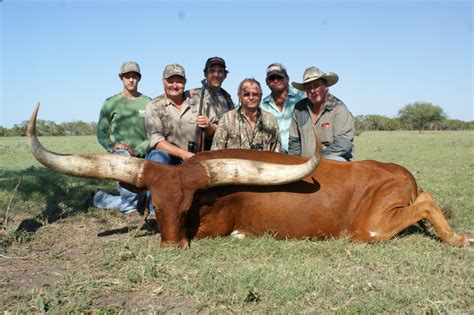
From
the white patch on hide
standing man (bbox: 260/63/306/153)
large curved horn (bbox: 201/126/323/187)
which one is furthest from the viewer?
standing man (bbox: 260/63/306/153)

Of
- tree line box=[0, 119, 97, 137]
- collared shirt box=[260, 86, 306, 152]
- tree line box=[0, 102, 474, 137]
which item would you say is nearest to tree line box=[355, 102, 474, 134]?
tree line box=[0, 102, 474, 137]

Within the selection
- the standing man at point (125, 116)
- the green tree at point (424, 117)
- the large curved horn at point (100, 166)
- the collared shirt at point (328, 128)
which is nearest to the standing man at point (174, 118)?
the standing man at point (125, 116)

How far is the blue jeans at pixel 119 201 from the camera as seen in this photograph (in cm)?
636

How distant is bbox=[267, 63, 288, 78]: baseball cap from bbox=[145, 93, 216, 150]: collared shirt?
1.41 metres

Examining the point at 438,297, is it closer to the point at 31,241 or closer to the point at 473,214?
the point at 473,214

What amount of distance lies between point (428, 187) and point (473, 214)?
2.70 m

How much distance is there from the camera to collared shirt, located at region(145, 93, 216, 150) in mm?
6430

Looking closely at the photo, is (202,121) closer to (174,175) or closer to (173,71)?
(173,71)

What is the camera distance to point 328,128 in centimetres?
632

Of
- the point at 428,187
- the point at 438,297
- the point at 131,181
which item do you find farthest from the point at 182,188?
the point at 428,187

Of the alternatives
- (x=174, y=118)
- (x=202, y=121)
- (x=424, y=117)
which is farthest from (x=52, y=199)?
(x=424, y=117)

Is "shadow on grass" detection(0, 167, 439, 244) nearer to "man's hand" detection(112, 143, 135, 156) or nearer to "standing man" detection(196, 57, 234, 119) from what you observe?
"man's hand" detection(112, 143, 135, 156)

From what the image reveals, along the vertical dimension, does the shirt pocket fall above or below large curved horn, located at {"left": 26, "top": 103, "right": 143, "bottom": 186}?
above

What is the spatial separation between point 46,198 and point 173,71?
2999mm
